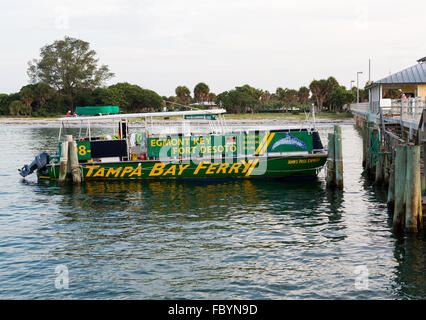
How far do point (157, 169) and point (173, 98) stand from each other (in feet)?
415

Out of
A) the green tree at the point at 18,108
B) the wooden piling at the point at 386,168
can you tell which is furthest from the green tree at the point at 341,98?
the wooden piling at the point at 386,168

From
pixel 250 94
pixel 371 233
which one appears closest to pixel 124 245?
pixel 371 233

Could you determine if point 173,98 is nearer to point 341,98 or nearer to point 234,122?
point 234,122

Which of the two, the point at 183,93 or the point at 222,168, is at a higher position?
the point at 183,93

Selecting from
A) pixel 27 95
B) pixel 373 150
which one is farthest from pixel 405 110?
pixel 27 95

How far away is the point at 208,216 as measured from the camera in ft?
63.6

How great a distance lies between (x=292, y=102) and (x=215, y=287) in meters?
137

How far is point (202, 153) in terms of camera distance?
2605 cm

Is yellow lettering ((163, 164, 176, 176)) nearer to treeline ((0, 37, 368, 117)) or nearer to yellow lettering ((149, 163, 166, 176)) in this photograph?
yellow lettering ((149, 163, 166, 176))

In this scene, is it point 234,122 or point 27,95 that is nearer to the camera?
point 234,122

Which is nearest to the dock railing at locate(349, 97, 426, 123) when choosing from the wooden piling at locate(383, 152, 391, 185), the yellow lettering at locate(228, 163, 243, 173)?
the wooden piling at locate(383, 152, 391, 185)

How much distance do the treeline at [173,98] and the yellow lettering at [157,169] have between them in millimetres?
97102
